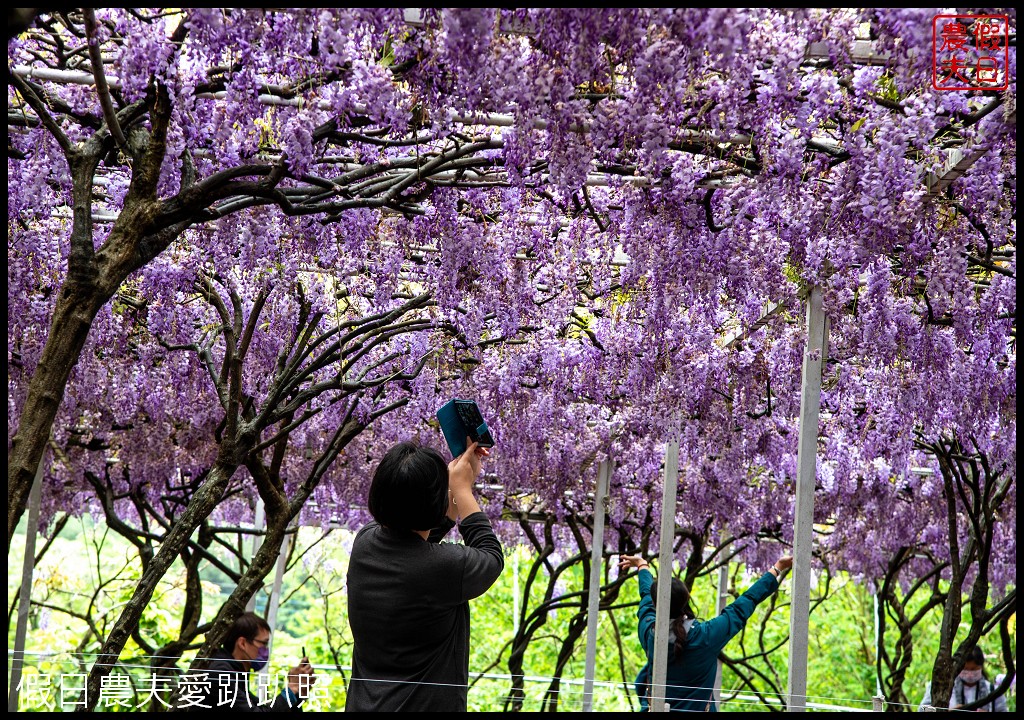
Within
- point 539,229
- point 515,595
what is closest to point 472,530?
point 539,229

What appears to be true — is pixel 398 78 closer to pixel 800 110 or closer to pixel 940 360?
pixel 800 110

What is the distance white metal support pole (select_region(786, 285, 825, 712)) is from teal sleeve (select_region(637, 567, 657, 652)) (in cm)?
67

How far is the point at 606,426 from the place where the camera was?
38.8 ft

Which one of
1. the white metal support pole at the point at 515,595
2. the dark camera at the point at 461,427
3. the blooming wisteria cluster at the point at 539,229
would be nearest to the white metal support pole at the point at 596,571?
the blooming wisteria cluster at the point at 539,229

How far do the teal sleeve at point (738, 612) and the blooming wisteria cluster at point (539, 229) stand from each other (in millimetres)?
1787

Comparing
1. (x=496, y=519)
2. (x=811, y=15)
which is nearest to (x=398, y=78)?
(x=811, y=15)

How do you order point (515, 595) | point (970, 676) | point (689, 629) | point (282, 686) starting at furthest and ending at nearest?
point (515, 595), point (970, 676), point (689, 629), point (282, 686)

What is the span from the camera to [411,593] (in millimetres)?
2295

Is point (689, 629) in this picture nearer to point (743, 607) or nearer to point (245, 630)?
point (743, 607)

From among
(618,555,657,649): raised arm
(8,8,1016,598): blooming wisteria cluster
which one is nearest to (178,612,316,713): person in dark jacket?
(8,8,1016,598): blooming wisteria cluster

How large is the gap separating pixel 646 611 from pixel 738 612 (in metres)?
0.58

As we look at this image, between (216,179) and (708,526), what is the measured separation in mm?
10968

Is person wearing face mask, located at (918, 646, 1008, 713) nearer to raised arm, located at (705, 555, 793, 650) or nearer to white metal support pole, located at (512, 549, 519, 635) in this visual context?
raised arm, located at (705, 555, 793, 650)

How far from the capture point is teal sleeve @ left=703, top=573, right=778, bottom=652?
4.71 metres
